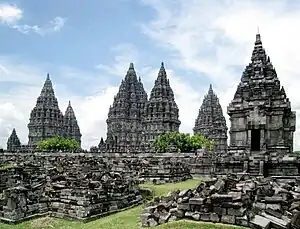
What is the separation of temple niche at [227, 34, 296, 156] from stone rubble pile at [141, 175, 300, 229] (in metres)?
15.2

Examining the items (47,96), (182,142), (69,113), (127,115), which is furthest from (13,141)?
(182,142)

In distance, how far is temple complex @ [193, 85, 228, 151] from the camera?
77.0m

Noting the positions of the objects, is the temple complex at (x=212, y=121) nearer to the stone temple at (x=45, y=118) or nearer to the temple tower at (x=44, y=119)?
the stone temple at (x=45, y=118)

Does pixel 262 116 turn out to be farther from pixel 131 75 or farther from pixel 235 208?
pixel 131 75

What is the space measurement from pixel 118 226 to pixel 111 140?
6685 cm

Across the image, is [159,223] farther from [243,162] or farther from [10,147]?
[10,147]

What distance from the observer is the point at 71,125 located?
104 meters

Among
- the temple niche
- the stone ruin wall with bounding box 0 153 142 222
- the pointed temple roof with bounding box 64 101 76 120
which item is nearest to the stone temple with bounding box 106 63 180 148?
the pointed temple roof with bounding box 64 101 76 120

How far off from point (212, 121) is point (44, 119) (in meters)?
38.5

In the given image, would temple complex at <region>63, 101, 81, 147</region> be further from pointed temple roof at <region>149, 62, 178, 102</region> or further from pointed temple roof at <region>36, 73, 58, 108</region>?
pointed temple roof at <region>149, 62, 178, 102</region>

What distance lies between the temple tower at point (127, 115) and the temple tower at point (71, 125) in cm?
1751

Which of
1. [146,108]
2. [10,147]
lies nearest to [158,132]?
[146,108]

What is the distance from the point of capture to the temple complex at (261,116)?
93.6 feet

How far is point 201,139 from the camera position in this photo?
67.9 m
